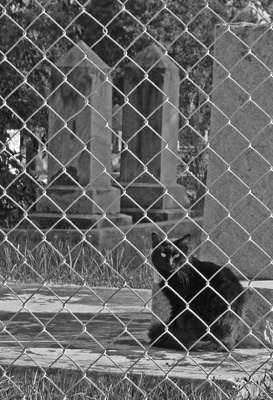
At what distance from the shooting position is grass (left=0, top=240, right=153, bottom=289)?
25.3 ft

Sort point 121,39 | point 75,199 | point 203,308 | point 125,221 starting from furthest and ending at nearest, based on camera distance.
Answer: point 121,39 < point 125,221 < point 75,199 < point 203,308

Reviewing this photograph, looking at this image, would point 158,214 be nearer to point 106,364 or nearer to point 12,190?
point 12,190

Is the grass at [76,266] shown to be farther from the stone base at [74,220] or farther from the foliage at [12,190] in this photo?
the foliage at [12,190]

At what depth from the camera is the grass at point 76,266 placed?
772cm

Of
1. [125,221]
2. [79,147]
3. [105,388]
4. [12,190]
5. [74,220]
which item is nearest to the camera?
[105,388]

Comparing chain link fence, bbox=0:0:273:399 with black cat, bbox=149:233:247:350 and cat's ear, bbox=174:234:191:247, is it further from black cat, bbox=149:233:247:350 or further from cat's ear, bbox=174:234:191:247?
cat's ear, bbox=174:234:191:247

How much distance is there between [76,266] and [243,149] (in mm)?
3716

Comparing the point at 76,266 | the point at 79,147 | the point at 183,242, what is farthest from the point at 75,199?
the point at 183,242

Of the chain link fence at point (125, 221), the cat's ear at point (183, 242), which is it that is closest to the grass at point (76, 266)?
the chain link fence at point (125, 221)

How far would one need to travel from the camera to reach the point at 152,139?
11.1m

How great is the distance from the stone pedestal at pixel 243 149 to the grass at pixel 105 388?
119 cm

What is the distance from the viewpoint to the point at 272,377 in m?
4.10

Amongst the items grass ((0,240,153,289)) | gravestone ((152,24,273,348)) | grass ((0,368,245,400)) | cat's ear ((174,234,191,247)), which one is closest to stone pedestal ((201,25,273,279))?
gravestone ((152,24,273,348))

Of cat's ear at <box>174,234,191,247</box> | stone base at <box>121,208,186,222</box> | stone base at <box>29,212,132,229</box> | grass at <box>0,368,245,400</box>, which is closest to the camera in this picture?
grass at <box>0,368,245,400</box>
